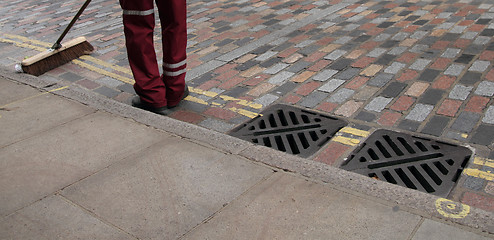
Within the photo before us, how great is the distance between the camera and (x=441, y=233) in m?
2.40

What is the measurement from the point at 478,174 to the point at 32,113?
140 inches

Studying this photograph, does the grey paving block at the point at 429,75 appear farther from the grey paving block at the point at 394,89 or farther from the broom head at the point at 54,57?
the broom head at the point at 54,57

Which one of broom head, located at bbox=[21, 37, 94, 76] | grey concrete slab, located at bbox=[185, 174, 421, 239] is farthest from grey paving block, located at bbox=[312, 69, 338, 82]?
broom head, located at bbox=[21, 37, 94, 76]

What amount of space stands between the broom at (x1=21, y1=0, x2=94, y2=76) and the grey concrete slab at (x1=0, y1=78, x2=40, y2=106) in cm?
35

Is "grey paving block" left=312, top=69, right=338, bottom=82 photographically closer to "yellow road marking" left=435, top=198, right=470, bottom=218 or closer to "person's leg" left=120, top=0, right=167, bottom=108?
"person's leg" left=120, top=0, right=167, bottom=108

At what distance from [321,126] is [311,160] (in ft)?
2.14

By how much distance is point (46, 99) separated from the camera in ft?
14.7

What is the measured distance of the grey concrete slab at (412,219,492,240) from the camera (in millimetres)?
2367

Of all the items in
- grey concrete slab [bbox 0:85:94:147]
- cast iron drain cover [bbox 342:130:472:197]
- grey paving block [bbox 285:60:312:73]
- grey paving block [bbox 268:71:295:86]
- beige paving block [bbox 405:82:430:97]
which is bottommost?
cast iron drain cover [bbox 342:130:472:197]

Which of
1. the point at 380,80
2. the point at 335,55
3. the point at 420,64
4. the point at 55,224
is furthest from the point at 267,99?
the point at 55,224

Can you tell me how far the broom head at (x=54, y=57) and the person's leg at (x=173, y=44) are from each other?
1.85 m

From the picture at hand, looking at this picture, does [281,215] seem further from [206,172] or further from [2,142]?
[2,142]

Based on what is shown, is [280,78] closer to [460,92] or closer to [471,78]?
[460,92]

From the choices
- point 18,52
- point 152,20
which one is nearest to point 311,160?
point 152,20
